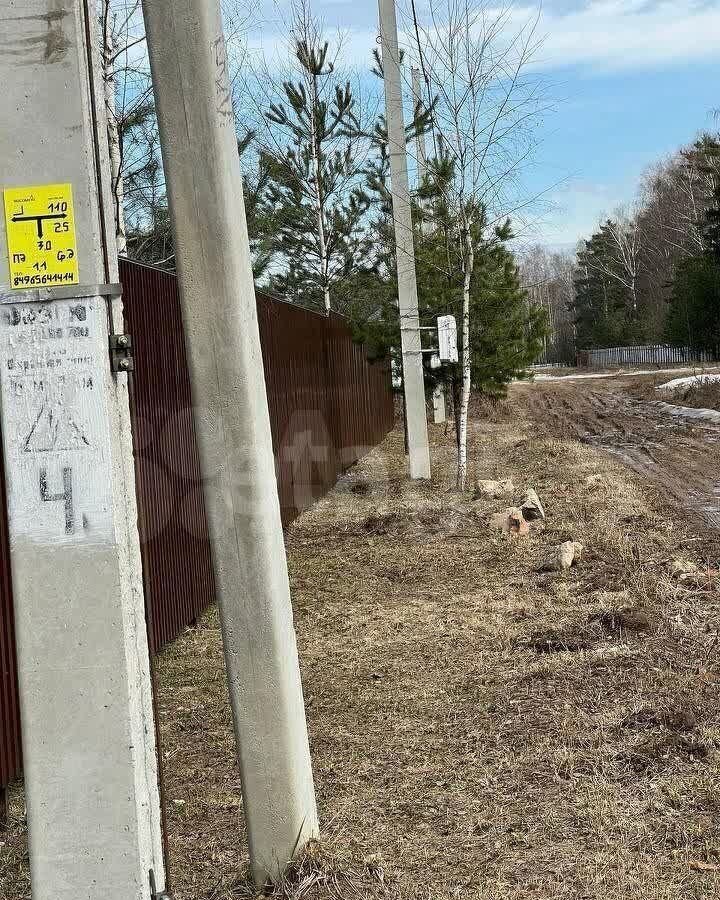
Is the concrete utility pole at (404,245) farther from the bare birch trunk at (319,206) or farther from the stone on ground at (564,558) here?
the bare birch trunk at (319,206)

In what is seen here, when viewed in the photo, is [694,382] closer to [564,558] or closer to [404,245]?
[404,245]

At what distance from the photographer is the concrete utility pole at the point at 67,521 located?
8.84ft

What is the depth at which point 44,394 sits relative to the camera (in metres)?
2.72

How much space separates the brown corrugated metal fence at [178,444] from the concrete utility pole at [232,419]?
1.03 ft

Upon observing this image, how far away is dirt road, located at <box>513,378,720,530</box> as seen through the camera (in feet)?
37.1

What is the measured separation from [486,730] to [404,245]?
884cm

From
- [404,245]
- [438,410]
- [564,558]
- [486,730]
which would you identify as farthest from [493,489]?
[438,410]

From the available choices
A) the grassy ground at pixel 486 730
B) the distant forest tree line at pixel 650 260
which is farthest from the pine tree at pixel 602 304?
the grassy ground at pixel 486 730

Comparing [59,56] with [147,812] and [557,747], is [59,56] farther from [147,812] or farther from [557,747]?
[557,747]

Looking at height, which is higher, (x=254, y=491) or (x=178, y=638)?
(x=254, y=491)

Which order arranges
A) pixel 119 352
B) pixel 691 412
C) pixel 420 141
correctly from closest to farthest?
1. pixel 119 352
2. pixel 420 141
3. pixel 691 412

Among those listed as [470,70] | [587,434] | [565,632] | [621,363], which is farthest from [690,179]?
[565,632]

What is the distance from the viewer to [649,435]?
59.4 feet

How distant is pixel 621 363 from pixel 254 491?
60.5 metres
